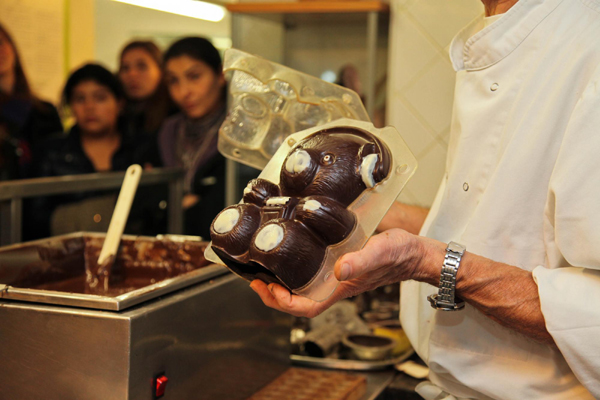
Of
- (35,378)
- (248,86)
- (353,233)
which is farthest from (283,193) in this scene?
(35,378)

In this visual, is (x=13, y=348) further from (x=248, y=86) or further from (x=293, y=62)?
(x=293, y=62)

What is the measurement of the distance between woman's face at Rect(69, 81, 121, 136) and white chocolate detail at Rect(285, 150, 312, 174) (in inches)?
87.7

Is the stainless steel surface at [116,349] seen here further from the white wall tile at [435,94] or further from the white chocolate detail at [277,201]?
the white wall tile at [435,94]

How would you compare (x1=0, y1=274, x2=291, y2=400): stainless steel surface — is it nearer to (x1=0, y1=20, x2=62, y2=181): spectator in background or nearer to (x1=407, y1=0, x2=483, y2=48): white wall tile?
(x1=407, y1=0, x2=483, y2=48): white wall tile

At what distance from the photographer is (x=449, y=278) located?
34.6 inches

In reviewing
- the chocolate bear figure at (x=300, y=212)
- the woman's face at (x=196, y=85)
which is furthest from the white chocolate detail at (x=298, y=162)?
the woman's face at (x=196, y=85)

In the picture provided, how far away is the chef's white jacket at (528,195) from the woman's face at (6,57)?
220 centimetres

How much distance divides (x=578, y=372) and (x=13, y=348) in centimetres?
93

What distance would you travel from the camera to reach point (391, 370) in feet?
5.07

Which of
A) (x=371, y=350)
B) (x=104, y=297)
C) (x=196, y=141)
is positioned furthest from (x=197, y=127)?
(x=104, y=297)

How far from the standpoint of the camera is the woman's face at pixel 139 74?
2.97 metres

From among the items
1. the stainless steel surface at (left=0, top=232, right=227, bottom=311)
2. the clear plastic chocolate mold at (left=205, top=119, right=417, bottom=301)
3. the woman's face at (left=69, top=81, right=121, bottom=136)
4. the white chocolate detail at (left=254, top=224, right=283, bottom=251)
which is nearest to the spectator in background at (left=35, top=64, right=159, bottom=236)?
the woman's face at (left=69, top=81, right=121, bottom=136)

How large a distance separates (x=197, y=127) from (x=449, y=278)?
7.01 feet

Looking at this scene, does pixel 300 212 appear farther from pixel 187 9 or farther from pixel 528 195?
pixel 187 9
